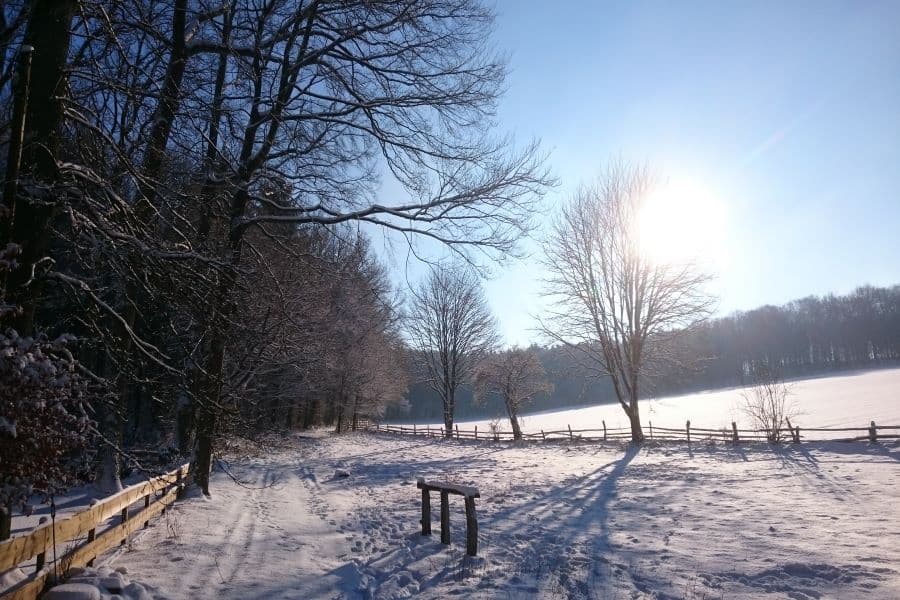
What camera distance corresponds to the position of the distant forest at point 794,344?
8488 cm

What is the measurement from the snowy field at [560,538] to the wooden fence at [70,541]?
303 mm

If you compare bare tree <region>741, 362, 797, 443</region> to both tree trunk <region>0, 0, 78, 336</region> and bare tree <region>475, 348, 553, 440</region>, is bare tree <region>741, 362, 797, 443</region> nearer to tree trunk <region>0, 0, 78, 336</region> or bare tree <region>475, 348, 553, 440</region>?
bare tree <region>475, 348, 553, 440</region>

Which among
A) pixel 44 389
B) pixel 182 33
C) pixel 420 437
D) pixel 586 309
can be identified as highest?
pixel 182 33

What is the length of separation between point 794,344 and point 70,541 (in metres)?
108

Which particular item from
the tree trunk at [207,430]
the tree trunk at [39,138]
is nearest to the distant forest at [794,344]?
the tree trunk at [207,430]

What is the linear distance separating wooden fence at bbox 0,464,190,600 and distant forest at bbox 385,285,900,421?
77388mm

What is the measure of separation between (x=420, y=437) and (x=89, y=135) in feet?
104

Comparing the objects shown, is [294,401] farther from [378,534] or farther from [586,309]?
[378,534]

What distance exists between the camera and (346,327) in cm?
3162

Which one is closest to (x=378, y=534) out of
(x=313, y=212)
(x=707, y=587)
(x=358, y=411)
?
(x=707, y=587)

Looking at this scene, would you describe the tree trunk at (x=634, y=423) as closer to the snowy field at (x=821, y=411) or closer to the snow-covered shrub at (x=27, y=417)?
the snowy field at (x=821, y=411)

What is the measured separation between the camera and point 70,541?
4789 mm

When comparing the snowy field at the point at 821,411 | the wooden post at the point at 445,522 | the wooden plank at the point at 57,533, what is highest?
the wooden plank at the point at 57,533

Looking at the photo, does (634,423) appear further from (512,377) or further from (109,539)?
(109,539)
